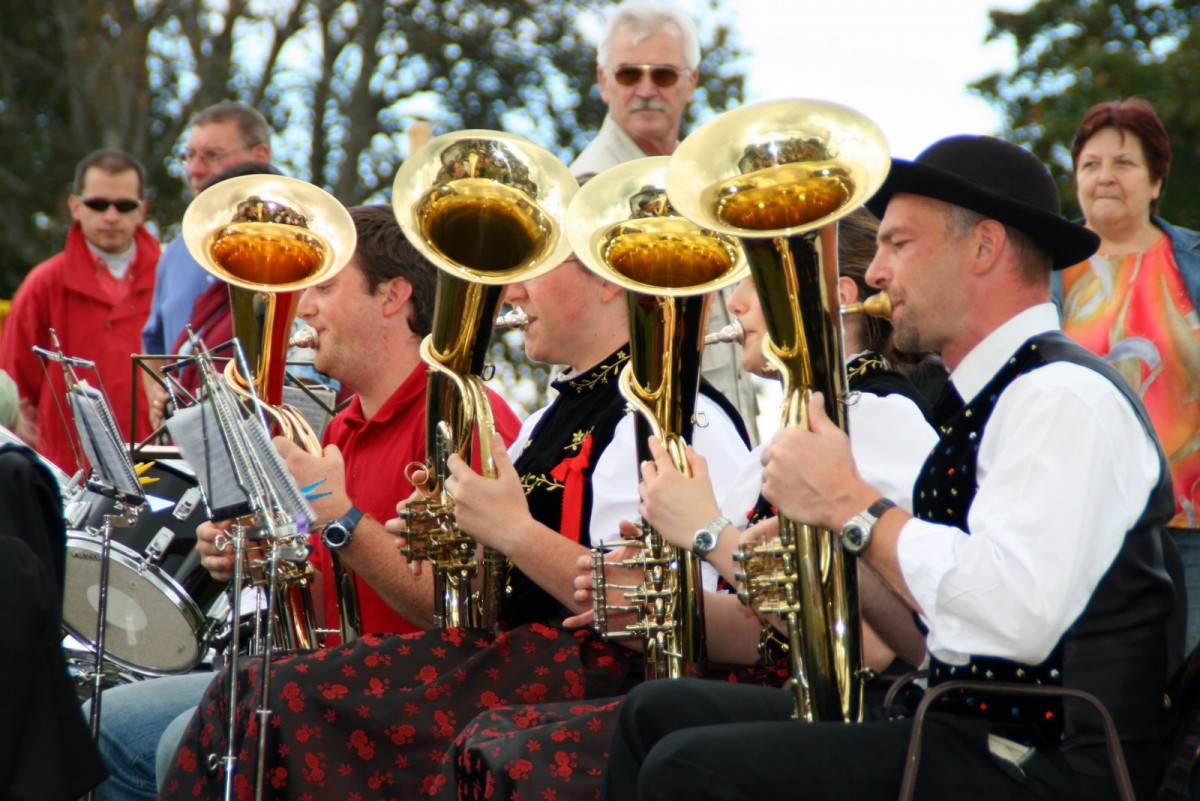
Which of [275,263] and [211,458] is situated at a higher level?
[275,263]

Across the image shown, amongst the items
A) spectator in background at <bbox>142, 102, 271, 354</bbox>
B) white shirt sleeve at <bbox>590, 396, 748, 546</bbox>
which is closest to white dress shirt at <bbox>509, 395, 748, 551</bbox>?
white shirt sleeve at <bbox>590, 396, 748, 546</bbox>

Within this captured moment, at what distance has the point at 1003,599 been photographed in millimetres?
2488

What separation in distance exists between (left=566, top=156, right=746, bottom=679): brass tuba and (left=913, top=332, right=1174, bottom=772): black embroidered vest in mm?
704

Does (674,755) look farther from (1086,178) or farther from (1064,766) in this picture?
(1086,178)

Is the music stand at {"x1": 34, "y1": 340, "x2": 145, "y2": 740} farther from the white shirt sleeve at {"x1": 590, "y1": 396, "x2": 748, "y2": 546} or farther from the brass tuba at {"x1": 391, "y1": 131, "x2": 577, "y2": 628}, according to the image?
the white shirt sleeve at {"x1": 590, "y1": 396, "x2": 748, "y2": 546}

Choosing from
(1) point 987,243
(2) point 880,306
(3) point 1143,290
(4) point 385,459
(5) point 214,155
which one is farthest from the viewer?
(5) point 214,155

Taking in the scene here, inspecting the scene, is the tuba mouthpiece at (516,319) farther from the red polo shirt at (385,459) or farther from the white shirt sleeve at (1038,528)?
the white shirt sleeve at (1038,528)

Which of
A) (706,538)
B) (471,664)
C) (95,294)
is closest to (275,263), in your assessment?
(471,664)

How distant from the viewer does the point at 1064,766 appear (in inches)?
99.9

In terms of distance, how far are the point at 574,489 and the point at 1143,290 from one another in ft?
6.62

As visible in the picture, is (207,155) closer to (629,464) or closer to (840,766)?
(629,464)

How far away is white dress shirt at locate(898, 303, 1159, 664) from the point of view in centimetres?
248

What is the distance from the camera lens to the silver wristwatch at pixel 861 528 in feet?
8.74

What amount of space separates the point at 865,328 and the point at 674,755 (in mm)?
1385
